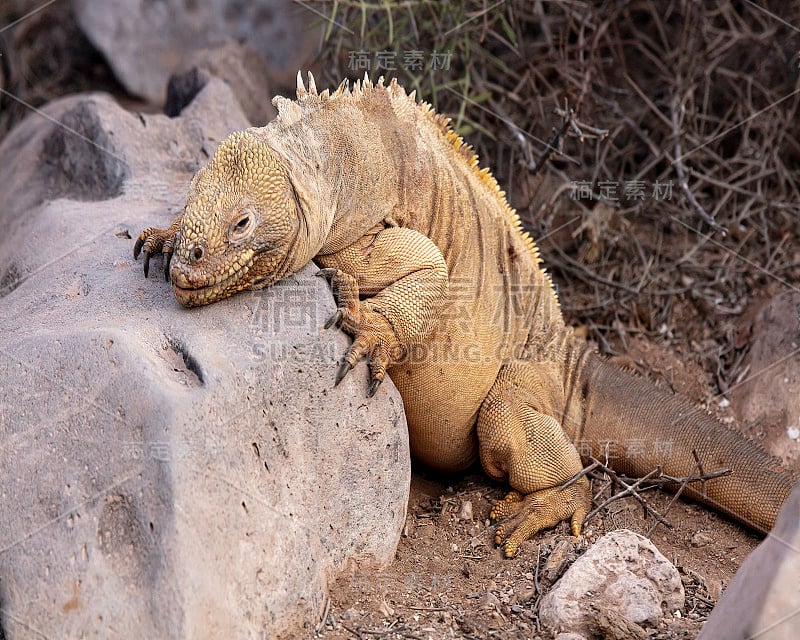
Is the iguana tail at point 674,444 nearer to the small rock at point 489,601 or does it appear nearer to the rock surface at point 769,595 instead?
the small rock at point 489,601

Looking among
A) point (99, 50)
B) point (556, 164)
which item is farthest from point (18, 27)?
point (556, 164)

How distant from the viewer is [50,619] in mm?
2891

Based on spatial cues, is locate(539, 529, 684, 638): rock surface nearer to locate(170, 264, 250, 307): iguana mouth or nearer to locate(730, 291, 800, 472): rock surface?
locate(170, 264, 250, 307): iguana mouth

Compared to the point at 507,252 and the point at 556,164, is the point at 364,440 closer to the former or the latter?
the point at 507,252

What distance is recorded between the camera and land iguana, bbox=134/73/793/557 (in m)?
3.65

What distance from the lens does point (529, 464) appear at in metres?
4.43

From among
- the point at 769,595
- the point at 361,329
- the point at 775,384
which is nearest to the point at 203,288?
the point at 361,329

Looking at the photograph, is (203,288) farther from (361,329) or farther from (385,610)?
(385,610)

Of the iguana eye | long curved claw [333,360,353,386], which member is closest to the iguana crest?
the iguana eye

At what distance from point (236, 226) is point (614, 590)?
1979 mm

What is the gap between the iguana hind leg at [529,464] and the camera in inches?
172

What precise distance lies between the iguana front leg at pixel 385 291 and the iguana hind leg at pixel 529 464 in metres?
0.65

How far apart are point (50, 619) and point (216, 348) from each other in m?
1.07

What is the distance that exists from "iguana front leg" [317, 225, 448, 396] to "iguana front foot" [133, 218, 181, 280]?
2.12 ft
